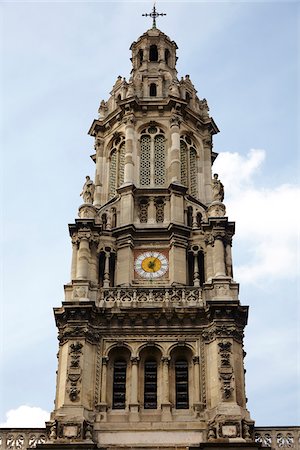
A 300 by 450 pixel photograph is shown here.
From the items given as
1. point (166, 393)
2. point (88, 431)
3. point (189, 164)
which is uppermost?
point (189, 164)

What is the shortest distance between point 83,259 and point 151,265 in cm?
314

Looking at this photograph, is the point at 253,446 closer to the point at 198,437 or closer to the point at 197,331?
the point at 198,437

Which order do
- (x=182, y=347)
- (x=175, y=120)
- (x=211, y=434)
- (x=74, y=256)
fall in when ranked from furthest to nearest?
(x=175, y=120) → (x=74, y=256) → (x=182, y=347) → (x=211, y=434)

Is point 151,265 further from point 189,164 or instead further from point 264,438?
point 264,438

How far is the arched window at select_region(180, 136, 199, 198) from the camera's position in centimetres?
4353

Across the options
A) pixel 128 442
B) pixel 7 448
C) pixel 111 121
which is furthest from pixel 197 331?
pixel 111 121

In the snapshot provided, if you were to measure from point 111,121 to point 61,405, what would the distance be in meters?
17.6

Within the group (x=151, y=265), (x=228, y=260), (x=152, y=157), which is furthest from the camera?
(x=152, y=157)

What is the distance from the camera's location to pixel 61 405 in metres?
33.8

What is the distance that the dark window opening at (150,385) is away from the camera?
35000mm

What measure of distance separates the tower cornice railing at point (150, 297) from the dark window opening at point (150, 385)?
253 centimetres

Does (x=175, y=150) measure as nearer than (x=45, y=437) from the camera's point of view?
No

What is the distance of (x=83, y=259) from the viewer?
1524 inches

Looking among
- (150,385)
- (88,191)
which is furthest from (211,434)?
(88,191)
